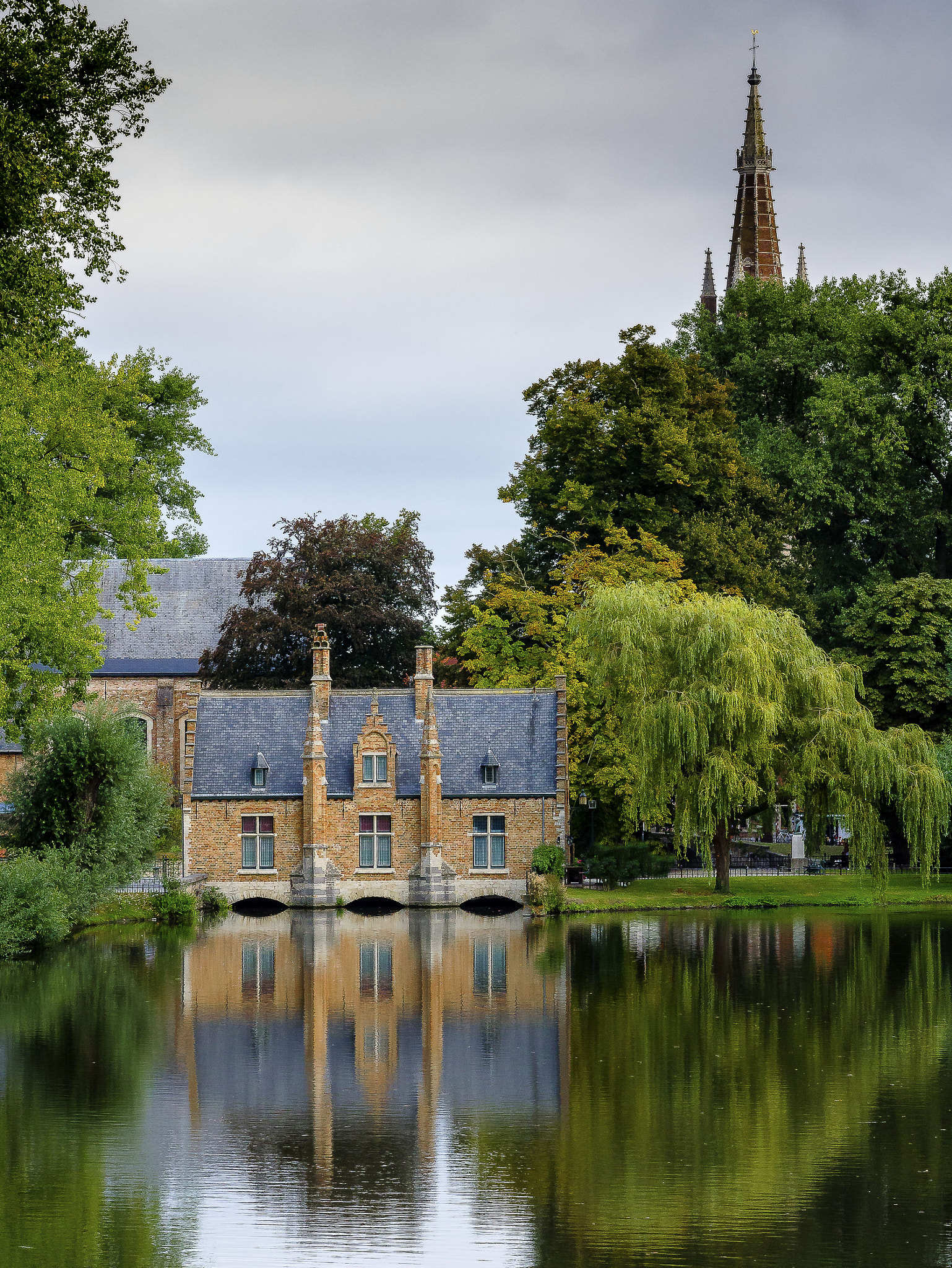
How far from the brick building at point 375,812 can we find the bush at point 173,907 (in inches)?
136

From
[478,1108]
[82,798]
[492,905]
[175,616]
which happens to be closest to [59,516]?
[82,798]

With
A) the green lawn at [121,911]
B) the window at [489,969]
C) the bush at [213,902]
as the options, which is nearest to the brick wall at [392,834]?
the bush at [213,902]

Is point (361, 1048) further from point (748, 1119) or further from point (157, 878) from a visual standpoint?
point (157, 878)

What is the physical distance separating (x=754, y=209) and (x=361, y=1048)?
6747cm

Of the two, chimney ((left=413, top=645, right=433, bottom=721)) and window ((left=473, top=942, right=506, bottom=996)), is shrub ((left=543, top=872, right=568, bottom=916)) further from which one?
chimney ((left=413, top=645, right=433, bottom=721))

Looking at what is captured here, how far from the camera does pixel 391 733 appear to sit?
42.4 m

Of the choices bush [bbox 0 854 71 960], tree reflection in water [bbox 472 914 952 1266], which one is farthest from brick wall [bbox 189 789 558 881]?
tree reflection in water [bbox 472 914 952 1266]

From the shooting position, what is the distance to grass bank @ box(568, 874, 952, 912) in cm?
4000

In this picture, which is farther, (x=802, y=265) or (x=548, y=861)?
(x=802, y=265)

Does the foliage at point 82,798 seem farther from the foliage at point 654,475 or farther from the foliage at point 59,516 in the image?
the foliage at point 654,475

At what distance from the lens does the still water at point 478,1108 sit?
44.2ft

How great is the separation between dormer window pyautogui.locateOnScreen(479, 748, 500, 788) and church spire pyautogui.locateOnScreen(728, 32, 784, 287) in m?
45.1

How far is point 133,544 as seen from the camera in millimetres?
36906

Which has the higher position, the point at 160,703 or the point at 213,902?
the point at 160,703
